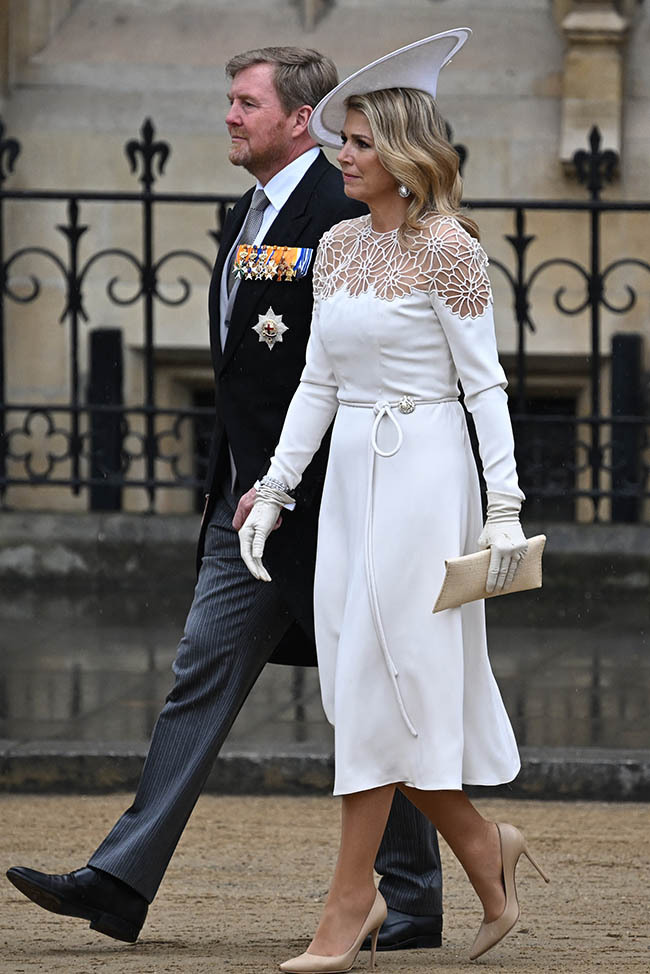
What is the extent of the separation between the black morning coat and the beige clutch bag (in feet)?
1.79

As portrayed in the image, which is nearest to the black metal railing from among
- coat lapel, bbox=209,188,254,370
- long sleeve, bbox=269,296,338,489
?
coat lapel, bbox=209,188,254,370

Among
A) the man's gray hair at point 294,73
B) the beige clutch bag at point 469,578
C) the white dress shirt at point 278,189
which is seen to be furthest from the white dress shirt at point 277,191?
the beige clutch bag at point 469,578

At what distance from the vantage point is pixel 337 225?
A: 4457 millimetres

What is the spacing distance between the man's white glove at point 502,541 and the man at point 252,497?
1.98 feet

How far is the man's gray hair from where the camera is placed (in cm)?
470

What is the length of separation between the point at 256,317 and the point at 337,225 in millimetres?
326

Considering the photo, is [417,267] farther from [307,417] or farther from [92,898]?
[92,898]

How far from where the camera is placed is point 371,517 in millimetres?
4242

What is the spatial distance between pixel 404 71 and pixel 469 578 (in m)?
1.03

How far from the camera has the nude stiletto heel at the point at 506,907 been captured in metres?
4.36

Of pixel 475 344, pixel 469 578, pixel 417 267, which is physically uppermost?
pixel 417 267

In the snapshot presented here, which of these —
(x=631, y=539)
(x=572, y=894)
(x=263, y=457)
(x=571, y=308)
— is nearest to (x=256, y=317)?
(x=263, y=457)

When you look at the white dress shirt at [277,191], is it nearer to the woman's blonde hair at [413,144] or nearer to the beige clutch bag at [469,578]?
the woman's blonde hair at [413,144]

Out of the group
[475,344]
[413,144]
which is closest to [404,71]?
[413,144]
